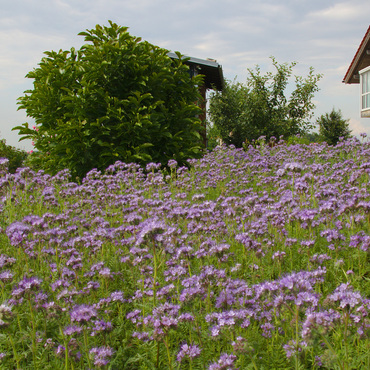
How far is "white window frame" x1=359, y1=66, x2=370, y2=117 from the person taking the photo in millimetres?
33656

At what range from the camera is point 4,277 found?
351cm

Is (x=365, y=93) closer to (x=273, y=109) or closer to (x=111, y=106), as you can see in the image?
(x=273, y=109)

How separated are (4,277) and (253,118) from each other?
28.0 metres

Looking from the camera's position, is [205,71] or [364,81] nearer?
[205,71]

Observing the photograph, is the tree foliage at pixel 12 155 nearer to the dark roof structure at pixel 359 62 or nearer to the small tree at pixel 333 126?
the dark roof structure at pixel 359 62

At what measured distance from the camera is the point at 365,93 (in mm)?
34094

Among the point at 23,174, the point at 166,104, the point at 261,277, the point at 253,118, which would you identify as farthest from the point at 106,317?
the point at 253,118

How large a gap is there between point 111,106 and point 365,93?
30037 mm

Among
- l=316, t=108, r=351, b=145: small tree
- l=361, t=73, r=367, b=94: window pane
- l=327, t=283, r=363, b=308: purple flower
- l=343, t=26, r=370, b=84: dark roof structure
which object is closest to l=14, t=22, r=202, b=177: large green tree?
l=327, t=283, r=363, b=308: purple flower

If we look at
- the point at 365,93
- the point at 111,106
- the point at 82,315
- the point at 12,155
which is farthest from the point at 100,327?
the point at 365,93

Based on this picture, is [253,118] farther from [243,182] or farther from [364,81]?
[243,182]

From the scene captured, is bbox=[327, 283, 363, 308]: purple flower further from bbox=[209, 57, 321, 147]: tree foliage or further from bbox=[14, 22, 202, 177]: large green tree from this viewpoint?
bbox=[209, 57, 321, 147]: tree foliage

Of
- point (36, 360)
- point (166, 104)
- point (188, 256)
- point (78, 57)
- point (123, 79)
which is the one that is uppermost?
point (78, 57)

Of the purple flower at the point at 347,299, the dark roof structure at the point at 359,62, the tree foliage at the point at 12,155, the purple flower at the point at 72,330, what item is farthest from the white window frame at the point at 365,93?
the purple flower at the point at 72,330
